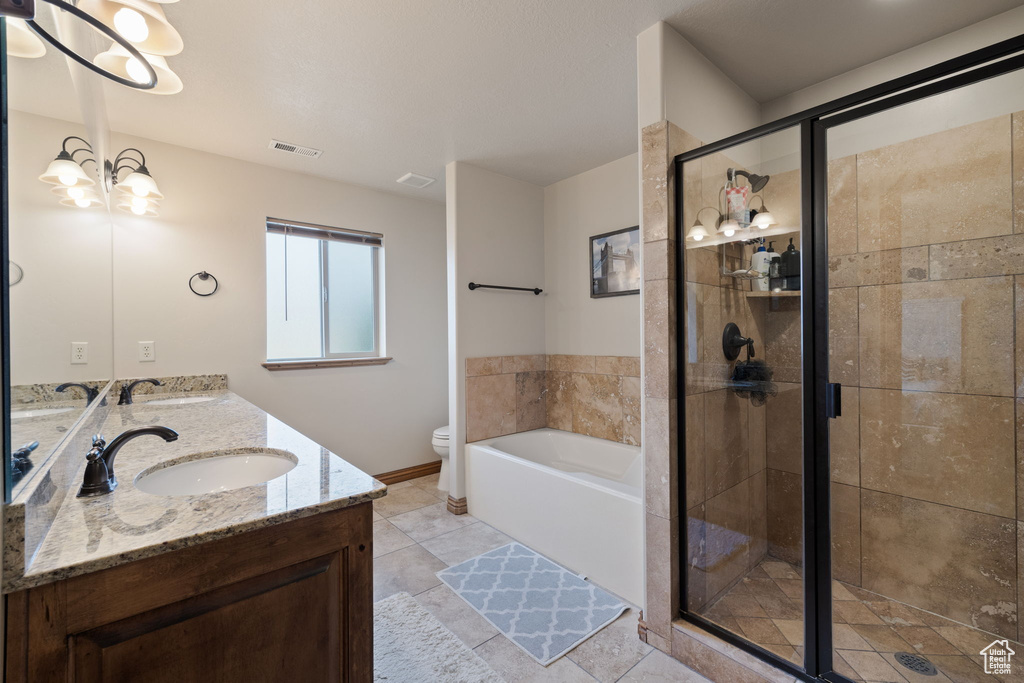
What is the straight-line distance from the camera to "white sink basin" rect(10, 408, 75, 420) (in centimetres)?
76

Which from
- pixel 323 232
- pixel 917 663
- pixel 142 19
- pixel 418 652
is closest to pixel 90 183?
pixel 142 19

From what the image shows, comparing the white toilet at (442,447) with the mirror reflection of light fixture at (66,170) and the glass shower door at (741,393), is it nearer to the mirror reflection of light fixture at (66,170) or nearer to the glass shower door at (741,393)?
the glass shower door at (741,393)

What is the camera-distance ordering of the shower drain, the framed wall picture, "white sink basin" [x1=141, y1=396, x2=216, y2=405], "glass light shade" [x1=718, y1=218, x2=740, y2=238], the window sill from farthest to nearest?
the window sill → the framed wall picture → "white sink basin" [x1=141, y1=396, x2=216, y2=405] → "glass light shade" [x1=718, y1=218, x2=740, y2=238] → the shower drain

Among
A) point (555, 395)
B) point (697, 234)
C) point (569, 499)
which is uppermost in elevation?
point (697, 234)

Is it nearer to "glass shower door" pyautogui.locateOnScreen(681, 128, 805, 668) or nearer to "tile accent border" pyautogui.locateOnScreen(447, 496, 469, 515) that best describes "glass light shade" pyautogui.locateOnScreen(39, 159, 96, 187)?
"glass shower door" pyautogui.locateOnScreen(681, 128, 805, 668)

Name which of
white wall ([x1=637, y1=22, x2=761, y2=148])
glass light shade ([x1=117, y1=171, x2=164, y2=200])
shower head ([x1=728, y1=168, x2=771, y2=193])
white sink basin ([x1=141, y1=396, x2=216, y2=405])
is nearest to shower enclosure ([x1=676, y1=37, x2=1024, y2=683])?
shower head ([x1=728, y1=168, x2=771, y2=193])

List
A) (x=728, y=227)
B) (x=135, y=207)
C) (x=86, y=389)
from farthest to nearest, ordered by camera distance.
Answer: (x=135, y=207)
(x=728, y=227)
(x=86, y=389)

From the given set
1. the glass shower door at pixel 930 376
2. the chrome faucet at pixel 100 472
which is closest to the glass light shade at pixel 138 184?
the chrome faucet at pixel 100 472

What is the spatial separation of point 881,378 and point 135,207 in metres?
3.60

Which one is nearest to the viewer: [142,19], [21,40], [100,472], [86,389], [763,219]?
[21,40]

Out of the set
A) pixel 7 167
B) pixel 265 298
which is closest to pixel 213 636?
pixel 7 167

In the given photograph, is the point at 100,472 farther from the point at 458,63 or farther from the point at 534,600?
the point at 458,63

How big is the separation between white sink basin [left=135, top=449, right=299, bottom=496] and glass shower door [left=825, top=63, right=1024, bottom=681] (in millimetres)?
1831

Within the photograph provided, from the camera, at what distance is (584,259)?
338 centimetres
